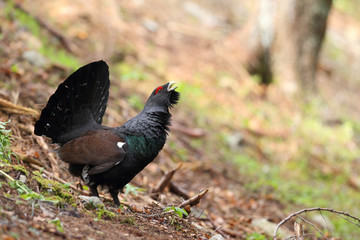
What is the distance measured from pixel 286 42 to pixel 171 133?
200 inches

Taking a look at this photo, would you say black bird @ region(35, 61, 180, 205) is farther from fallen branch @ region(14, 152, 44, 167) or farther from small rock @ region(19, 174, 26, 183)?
small rock @ region(19, 174, 26, 183)

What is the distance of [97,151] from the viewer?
4551mm

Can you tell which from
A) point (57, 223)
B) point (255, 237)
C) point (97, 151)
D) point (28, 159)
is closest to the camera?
point (57, 223)

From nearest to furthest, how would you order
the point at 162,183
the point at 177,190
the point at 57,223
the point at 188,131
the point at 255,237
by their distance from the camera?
the point at 57,223, the point at 255,237, the point at 162,183, the point at 177,190, the point at 188,131

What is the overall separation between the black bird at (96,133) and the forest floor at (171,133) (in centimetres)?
28

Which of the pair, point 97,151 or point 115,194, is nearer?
point 97,151

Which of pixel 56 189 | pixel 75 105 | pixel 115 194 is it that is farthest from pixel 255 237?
pixel 75 105

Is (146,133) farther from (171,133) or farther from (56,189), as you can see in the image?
(171,133)

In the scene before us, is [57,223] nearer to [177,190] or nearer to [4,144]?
[4,144]

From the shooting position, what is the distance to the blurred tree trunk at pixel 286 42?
1186 cm

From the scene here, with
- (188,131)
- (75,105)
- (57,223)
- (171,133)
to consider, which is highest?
(188,131)

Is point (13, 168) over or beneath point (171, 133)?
beneath

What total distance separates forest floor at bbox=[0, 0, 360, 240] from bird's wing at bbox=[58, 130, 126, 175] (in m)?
0.34

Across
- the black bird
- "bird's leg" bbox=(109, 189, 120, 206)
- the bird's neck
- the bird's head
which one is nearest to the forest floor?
"bird's leg" bbox=(109, 189, 120, 206)
